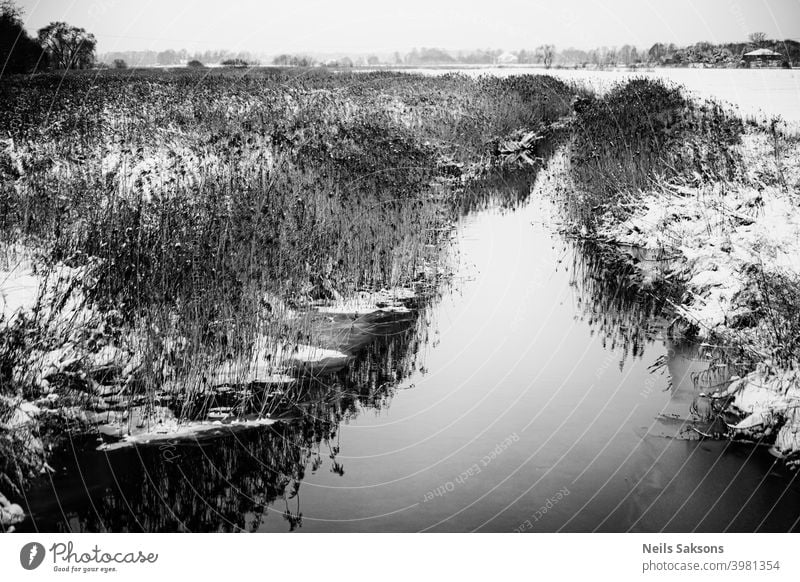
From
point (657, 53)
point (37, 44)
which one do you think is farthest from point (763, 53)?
point (37, 44)

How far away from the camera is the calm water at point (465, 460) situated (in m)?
5.50

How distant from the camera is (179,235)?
28.1 feet

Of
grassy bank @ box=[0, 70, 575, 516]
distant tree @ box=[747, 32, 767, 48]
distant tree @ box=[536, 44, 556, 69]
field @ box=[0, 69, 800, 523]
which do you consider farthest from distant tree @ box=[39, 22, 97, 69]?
distant tree @ box=[536, 44, 556, 69]

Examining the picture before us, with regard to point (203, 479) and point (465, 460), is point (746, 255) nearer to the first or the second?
point (465, 460)

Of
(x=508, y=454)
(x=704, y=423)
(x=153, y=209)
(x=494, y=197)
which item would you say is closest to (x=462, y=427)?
(x=508, y=454)

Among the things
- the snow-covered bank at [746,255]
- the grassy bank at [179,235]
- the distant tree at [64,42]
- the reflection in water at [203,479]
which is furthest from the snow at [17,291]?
the snow-covered bank at [746,255]

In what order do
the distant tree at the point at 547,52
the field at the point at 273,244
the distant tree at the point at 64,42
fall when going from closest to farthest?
the field at the point at 273,244 → the distant tree at the point at 64,42 → the distant tree at the point at 547,52

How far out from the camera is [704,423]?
6719 mm

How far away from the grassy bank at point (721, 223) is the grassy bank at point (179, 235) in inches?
127

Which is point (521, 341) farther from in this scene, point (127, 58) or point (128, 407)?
point (127, 58)

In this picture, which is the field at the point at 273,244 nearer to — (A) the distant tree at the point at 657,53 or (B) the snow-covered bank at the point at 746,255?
(B) the snow-covered bank at the point at 746,255

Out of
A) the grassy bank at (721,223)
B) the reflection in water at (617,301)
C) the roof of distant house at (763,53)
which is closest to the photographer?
the grassy bank at (721,223)

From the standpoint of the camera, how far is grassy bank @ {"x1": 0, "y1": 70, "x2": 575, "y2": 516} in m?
6.60
